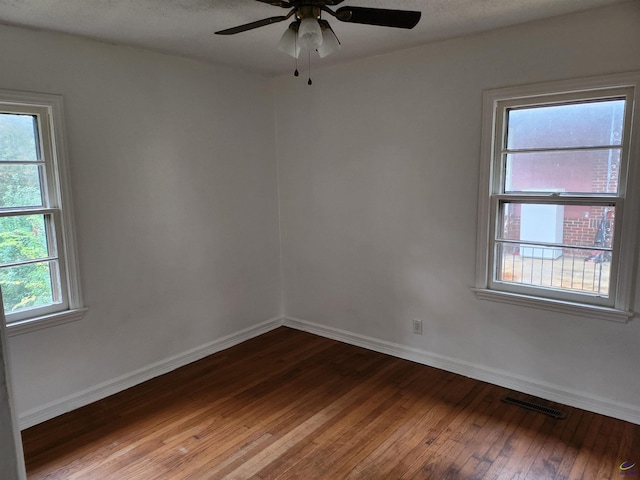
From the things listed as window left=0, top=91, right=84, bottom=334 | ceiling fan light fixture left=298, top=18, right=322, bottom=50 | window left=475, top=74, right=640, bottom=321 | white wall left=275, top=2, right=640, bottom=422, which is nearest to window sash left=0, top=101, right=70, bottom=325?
window left=0, top=91, right=84, bottom=334

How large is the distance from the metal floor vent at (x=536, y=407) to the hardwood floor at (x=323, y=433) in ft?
0.15

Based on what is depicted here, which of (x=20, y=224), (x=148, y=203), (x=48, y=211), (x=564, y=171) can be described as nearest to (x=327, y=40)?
(x=564, y=171)

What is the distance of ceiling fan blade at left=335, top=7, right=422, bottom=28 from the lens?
188 cm

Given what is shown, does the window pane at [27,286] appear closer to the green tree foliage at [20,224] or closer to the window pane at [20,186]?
the green tree foliage at [20,224]

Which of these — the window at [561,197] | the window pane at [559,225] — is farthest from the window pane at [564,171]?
the window pane at [559,225]

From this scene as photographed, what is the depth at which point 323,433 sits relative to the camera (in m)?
2.61

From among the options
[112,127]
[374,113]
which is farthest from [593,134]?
[112,127]

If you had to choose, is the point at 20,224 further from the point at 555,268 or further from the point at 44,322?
the point at 555,268

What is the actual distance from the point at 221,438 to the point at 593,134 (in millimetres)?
2866

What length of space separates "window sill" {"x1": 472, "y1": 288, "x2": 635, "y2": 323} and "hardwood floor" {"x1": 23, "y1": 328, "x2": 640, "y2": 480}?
24.5 inches

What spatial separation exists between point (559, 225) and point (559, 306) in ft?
1.71

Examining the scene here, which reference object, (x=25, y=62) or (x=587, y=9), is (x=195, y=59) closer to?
(x=25, y=62)

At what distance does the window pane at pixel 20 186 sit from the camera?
2607mm

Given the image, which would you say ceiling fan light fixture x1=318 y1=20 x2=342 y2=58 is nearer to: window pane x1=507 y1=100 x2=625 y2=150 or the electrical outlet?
window pane x1=507 y1=100 x2=625 y2=150
